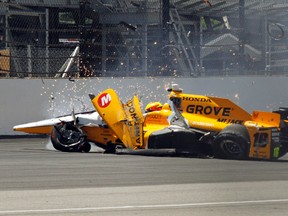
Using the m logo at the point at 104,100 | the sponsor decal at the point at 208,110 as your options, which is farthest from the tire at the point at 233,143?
the m logo at the point at 104,100

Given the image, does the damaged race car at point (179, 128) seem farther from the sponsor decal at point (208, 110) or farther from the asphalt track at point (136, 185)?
the asphalt track at point (136, 185)

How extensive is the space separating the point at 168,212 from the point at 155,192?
1699 millimetres

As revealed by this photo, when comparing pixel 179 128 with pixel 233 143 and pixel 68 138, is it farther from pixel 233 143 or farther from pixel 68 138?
pixel 68 138

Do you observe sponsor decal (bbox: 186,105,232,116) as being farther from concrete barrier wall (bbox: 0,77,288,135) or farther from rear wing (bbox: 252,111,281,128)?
concrete barrier wall (bbox: 0,77,288,135)

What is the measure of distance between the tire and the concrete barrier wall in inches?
225

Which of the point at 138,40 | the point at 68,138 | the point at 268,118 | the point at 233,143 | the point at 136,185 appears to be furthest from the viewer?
the point at 138,40

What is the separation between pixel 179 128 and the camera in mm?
16516

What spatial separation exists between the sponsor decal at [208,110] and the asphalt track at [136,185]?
867 millimetres

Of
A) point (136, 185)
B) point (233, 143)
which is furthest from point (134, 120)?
point (136, 185)

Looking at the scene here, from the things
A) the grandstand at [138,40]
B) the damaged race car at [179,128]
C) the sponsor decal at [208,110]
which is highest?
the grandstand at [138,40]

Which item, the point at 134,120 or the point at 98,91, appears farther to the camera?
the point at 98,91

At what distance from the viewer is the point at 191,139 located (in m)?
16.4

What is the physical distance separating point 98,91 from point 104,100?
4.89 metres

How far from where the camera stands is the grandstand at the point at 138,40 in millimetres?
22250
